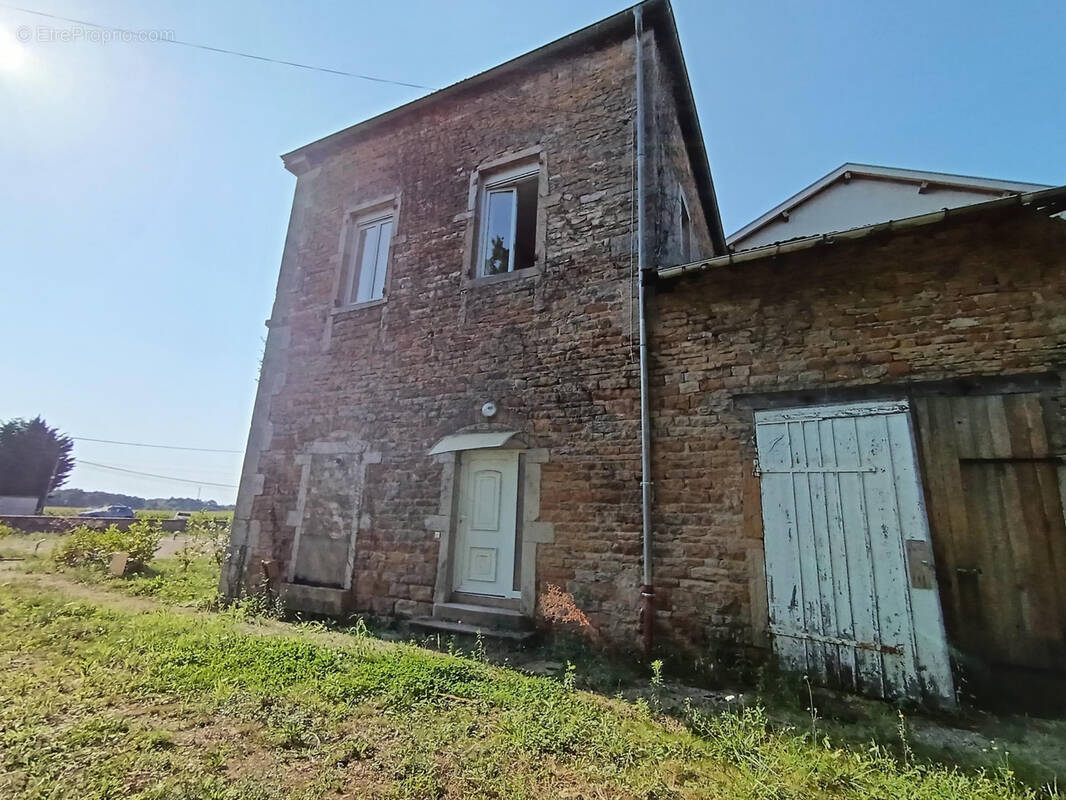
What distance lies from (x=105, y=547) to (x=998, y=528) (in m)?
14.2

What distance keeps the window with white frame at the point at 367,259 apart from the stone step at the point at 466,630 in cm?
478

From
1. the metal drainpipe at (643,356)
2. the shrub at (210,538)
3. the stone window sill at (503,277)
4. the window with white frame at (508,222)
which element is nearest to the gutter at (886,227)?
the metal drainpipe at (643,356)

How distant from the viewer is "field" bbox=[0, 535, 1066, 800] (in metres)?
2.56

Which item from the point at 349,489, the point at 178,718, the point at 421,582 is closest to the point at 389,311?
the point at 349,489

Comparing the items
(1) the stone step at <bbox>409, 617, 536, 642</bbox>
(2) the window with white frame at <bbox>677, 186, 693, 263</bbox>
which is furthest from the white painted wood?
(2) the window with white frame at <bbox>677, 186, 693, 263</bbox>

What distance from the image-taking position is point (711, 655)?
4.39 meters

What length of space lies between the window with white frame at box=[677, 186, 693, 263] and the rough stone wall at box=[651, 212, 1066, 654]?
216 cm

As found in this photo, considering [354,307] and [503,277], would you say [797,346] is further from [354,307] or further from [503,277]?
[354,307]

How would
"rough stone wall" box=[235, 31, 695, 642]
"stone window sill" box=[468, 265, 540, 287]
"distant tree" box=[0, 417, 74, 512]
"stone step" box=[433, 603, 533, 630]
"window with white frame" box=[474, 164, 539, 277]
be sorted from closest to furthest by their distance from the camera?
"stone step" box=[433, 603, 533, 630]
"rough stone wall" box=[235, 31, 695, 642]
"stone window sill" box=[468, 265, 540, 287]
"window with white frame" box=[474, 164, 539, 277]
"distant tree" box=[0, 417, 74, 512]

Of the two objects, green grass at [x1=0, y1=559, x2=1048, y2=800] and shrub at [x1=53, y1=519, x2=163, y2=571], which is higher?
shrub at [x1=53, y1=519, x2=163, y2=571]

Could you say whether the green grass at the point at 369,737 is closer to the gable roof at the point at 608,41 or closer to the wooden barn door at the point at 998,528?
the wooden barn door at the point at 998,528

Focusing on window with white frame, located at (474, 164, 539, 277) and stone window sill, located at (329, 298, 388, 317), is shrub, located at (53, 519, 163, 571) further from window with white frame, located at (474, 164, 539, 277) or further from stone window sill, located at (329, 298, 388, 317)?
window with white frame, located at (474, 164, 539, 277)

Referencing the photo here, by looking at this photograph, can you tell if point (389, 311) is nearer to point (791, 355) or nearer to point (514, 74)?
point (514, 74)

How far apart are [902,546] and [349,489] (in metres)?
6.27
